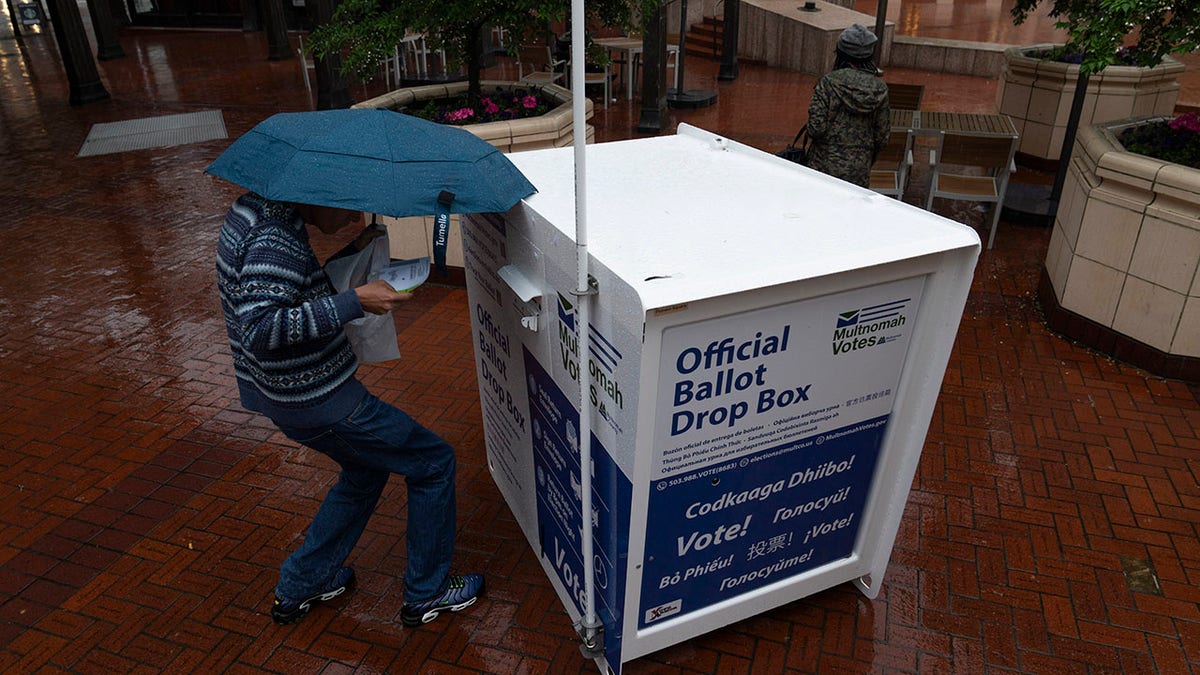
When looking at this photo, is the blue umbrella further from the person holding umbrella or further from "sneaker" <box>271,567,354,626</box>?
"sneaker" <box>271,567,354,626</box>

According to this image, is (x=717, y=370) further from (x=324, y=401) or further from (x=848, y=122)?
(x=848, y=122)

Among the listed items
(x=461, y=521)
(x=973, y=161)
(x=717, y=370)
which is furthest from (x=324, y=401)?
(x=973, y=161)

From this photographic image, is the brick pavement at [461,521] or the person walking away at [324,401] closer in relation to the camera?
the person walking away at [324,401]

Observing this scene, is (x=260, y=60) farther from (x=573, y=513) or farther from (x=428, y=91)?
(x=573, y=513)

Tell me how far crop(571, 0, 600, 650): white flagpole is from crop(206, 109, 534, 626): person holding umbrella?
37 centimetres

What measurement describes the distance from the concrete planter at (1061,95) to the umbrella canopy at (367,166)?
7949 millimetres

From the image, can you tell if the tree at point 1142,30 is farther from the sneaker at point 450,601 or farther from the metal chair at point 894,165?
the sneaker at point 450,601

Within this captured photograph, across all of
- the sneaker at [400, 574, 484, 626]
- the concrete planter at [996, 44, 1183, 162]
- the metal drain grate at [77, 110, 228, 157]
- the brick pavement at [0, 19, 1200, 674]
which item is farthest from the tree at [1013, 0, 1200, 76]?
the metal drain grate at [77, 110, 228, 157]

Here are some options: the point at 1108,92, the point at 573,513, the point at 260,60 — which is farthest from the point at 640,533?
the point at 260,60

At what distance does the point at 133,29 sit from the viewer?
22.3 m

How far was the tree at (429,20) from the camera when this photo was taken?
249 inches

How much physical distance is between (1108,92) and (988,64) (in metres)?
6.88

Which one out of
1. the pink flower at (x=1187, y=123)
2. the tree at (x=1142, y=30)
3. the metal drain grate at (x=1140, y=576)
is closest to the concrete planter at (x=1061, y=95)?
the pink flower at (x=1187, y=123)

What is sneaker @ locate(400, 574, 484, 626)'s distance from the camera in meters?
3.25
